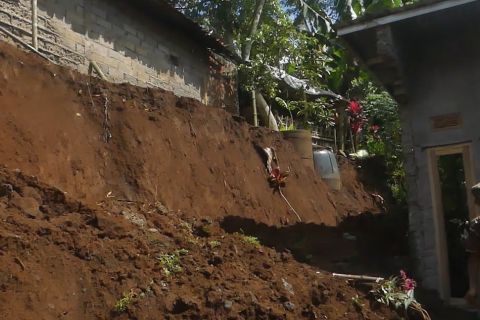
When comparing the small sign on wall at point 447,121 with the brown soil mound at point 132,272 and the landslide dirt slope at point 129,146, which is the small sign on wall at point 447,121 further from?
the landslide dirt slope at point 129,146

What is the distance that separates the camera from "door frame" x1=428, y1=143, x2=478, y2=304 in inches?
278

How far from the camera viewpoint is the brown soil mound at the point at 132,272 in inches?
171

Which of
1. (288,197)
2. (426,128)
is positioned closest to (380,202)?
(288,197)

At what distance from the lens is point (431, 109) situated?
295 inches

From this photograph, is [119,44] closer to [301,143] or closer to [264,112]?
[301,143]

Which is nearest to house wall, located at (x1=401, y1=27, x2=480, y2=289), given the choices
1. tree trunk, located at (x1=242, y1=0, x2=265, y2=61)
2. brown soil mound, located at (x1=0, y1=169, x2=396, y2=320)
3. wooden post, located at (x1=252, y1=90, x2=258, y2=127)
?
brown soil mound, located at (x1=0, y1=169, x2=396, y2=320)

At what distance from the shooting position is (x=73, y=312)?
4312 mm

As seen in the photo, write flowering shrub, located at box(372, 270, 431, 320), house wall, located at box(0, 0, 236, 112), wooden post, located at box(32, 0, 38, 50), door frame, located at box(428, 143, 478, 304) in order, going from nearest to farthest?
1. flowering shrub, located at box(372, 270, 431, 320)
2. door frame, located at box(428, 143, 478, 304)
3. wooden post, located at box(32, 0, 38, 50)
4. house wall, located at box(0, 0, 236, 112)

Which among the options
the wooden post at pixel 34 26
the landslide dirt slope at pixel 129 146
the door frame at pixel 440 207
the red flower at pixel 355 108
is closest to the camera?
the landslide dirt slope at pixel 129 146

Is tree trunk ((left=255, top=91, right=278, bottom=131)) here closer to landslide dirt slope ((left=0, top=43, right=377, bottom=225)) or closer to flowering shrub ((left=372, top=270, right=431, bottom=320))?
landslide dirt slope ((left=0, top=43, right=377, bottom=225))

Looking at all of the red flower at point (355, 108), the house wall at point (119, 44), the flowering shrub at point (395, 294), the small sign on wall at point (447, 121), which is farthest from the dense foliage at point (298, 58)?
the flowering shrub at point (395, 294)

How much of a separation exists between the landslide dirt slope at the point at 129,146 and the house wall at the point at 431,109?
2.46m

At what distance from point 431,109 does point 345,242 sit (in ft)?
7.39

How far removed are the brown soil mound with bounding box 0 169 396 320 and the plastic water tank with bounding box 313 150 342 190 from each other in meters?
6.24
